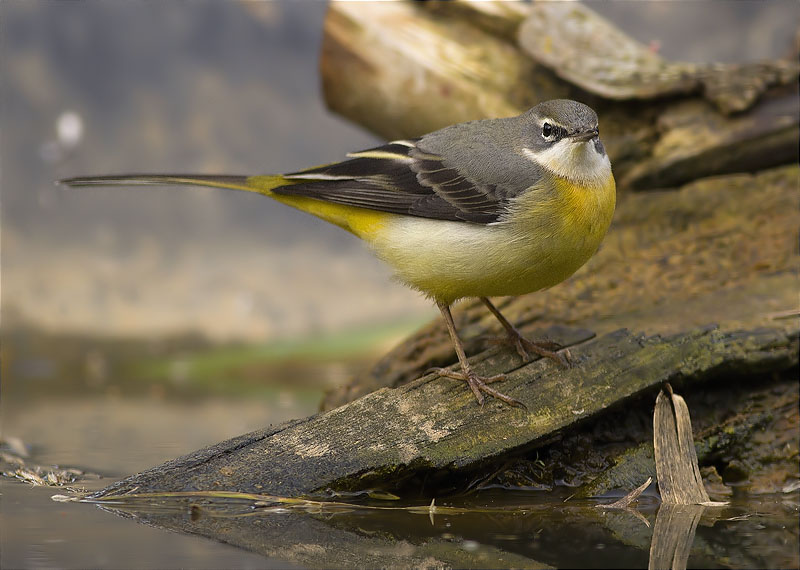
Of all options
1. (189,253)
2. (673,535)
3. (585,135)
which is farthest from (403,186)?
(189,253)

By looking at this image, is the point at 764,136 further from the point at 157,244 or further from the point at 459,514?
the point at 157,244

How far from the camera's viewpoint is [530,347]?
510 cm

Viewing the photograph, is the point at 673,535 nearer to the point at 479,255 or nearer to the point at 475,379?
the point at 475,379

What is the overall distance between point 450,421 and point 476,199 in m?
1.18

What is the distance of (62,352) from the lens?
8.91 m

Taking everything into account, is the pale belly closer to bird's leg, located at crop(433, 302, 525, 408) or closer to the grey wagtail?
the grey wagtail

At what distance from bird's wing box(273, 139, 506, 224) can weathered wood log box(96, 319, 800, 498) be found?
88 centimetres

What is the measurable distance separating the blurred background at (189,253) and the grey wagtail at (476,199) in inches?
72.0

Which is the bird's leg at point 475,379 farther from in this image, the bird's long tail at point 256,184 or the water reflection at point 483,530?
the bird's long tail at point 256,184

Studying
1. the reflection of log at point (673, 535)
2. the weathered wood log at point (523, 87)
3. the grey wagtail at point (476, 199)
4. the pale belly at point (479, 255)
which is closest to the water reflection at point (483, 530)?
the reflection of log at point (673, 535)

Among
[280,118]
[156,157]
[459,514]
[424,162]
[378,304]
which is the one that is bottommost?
[459,514]

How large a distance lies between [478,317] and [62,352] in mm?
4881

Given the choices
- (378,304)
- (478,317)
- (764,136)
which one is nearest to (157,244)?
(378,304)

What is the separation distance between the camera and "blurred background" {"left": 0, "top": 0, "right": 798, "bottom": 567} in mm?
7402
